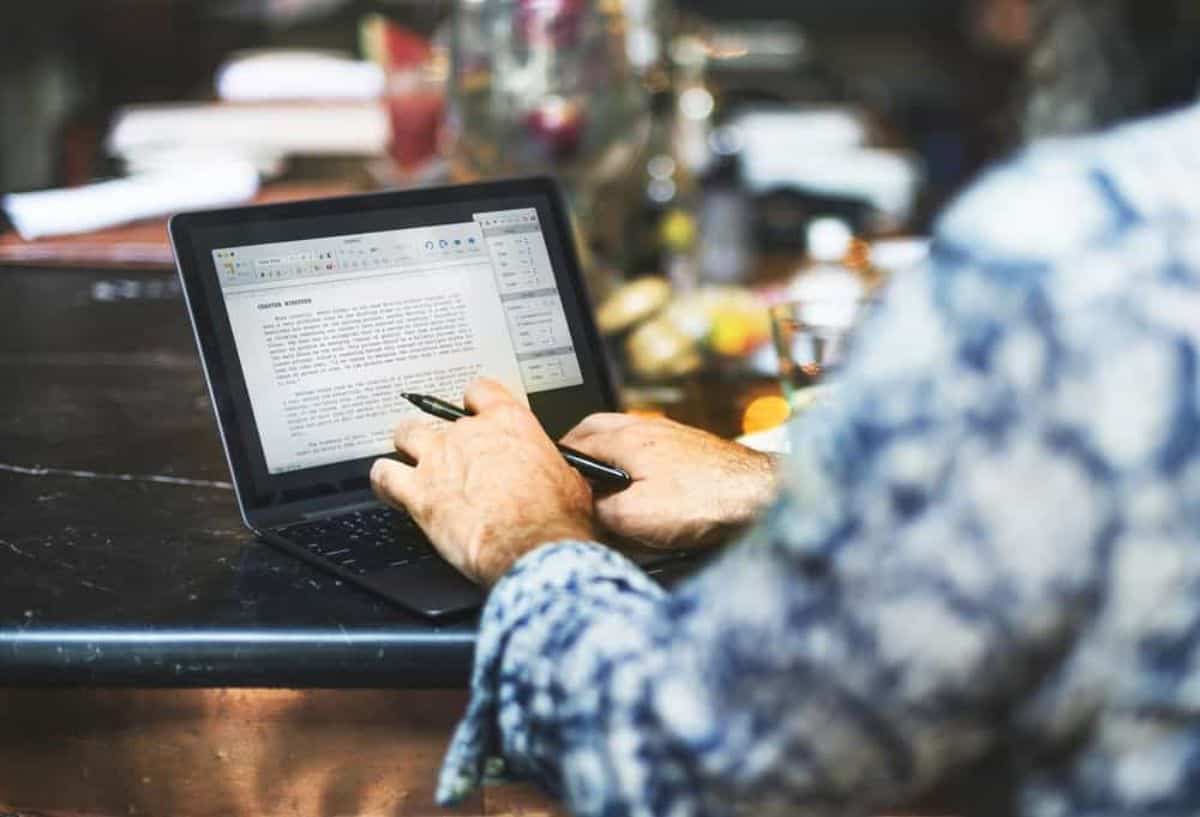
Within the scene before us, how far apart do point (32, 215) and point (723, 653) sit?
1874mm

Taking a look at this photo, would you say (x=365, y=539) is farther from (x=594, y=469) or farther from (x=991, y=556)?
(x=991, y=556)

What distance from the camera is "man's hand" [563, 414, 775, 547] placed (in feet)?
3.42

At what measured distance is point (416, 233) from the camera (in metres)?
1.23

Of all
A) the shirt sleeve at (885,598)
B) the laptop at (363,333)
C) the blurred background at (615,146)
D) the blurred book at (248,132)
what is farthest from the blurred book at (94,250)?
the shirt sleeve at (885,598)

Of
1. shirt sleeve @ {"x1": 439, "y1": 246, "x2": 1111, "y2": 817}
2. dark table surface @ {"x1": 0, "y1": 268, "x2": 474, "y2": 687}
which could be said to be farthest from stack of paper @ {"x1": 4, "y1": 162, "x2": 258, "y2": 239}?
shirt sleeve @ {"x1": 439, "y1": 246, "x2": 1111, "y2": 817}

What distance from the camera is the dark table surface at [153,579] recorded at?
938 mm

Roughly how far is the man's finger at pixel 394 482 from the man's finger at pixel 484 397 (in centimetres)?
6

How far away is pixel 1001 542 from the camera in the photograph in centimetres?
61

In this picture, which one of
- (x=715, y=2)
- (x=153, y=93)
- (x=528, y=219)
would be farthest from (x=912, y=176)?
(x=715, y=2)

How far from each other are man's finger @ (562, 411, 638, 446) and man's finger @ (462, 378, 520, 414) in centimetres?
7

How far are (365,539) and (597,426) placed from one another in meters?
0.18

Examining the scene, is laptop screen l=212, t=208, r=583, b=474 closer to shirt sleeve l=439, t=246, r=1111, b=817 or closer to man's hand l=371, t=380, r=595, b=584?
man's hand l=371, t=380, r=595, b=584

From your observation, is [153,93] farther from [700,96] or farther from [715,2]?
[715,2]

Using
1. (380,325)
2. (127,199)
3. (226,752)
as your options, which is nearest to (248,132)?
(127,199)
